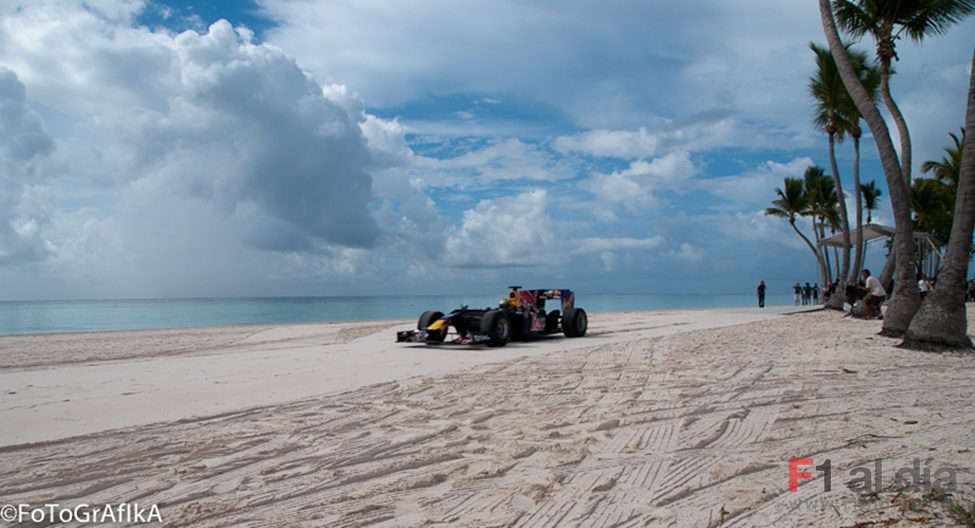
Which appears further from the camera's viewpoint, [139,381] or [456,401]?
[139,381]

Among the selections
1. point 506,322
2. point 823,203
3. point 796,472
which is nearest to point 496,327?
point 506,322

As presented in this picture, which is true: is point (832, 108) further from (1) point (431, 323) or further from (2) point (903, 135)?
(1) point (431, 323)

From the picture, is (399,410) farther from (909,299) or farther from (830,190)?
(830,190)

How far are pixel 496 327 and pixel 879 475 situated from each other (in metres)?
9.28

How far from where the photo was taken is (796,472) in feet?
12.3

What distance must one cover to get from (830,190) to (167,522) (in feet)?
145

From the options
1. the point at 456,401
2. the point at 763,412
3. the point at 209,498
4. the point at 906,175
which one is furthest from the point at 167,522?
the point at 906,175

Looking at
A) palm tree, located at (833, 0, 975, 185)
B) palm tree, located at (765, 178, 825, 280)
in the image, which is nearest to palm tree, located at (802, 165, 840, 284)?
palm tree, located at (765, 178, 825, 280)

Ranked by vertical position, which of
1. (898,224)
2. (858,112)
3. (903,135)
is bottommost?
(898,224)

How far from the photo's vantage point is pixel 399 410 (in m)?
5.82

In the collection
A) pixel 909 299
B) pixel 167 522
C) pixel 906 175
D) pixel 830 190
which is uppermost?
pixel 830 190

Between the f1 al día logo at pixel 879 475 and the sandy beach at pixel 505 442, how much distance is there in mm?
25

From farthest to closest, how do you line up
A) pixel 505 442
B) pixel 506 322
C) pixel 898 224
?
1. pixel 506 322
2. pixel 898 224
3. pixel 505 442

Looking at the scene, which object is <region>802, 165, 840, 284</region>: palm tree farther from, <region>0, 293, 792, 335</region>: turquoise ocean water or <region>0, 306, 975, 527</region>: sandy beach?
<region>0, 306, 975, 527</region>: sandy beach
